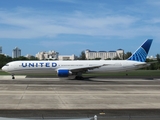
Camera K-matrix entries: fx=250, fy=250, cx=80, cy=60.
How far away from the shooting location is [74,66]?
4372 centimetres

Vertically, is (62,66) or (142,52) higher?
(142,52)

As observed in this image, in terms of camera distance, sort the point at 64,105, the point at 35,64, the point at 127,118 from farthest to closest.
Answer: the point at 35,64 → the point at 64,105 → the point at 127,118

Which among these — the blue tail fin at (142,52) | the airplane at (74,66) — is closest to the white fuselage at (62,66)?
the airplane at (74,66)

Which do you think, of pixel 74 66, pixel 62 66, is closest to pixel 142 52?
pixel 74 66

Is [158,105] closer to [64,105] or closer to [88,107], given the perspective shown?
[88,107]

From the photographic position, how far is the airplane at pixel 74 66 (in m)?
41.9

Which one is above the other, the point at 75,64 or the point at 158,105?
the point at 75,64

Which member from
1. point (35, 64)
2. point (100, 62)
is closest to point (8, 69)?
point (35, 64)

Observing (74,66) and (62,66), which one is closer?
(62,66)

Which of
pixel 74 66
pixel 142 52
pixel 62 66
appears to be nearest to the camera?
pixel 62 66

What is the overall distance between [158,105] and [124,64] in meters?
27.8

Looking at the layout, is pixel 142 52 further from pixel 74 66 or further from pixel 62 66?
pixel 62 66

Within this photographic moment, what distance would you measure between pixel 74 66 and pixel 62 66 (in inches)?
85.9

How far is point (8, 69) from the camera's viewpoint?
42250mm
